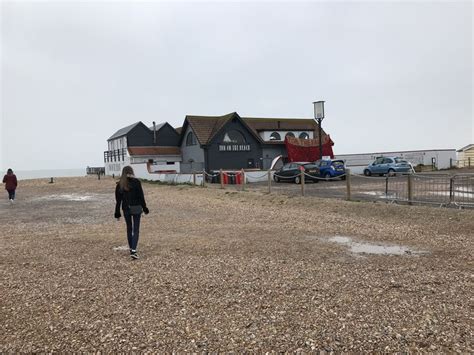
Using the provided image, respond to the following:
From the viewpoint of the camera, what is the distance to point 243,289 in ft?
17.5

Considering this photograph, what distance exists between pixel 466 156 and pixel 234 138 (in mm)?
28937

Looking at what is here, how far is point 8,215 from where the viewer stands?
14664 millimetres

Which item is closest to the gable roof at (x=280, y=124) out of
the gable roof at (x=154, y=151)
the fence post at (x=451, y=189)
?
the gable roof at (x=154, y=151)

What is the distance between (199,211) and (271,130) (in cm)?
2779

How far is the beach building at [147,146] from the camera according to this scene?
4372 centimetres

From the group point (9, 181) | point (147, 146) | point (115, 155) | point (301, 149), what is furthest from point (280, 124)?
point (9, 181)

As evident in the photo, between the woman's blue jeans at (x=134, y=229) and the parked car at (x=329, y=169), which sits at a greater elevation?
the parked car at (x=329, y=169)

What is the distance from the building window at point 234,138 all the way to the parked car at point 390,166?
42.6 ft

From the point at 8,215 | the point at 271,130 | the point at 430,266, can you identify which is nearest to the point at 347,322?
the point at 430,266

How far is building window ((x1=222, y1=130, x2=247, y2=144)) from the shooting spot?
37.2 metres

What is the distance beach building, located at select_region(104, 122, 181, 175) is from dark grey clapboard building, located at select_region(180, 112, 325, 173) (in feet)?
8.32

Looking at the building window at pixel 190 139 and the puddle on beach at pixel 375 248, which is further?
the building window at pixel 190 139

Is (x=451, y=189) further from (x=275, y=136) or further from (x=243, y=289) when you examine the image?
(x=275, y=136)

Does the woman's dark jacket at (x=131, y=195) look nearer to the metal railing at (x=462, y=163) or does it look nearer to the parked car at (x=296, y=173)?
the parked car at (x=296, y=173)
